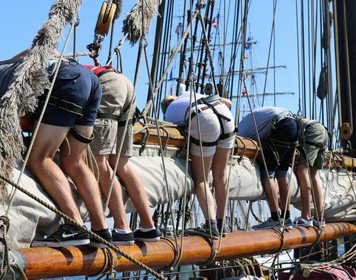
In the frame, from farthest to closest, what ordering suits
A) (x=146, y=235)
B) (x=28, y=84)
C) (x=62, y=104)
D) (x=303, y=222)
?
(x=303, y=222) < (x=146, y=235) < (x=62, y=104) < (x=28, y=84)

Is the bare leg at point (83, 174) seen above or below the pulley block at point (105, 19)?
below

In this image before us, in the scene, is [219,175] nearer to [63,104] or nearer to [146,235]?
[146,235]

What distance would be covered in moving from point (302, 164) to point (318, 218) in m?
0.44

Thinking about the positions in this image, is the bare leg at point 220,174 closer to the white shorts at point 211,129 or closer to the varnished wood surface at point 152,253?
the white shorts at point 211,129

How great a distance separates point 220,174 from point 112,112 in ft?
3.68

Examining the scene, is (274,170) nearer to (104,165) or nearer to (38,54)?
(104,165)

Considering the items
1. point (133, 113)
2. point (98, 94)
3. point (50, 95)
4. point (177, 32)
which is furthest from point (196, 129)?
point (177, 32)

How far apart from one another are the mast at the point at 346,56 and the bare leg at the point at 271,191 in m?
2.65

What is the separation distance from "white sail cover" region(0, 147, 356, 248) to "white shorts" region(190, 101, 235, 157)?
0.75 feet

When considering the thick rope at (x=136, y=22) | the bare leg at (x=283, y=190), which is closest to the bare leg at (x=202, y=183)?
the thick rope at (x=136, y=22)

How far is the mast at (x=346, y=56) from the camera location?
7.72 meters

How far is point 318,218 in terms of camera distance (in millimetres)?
5527

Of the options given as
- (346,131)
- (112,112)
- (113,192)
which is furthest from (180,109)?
(346,131)

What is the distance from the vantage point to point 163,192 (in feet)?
13.4
